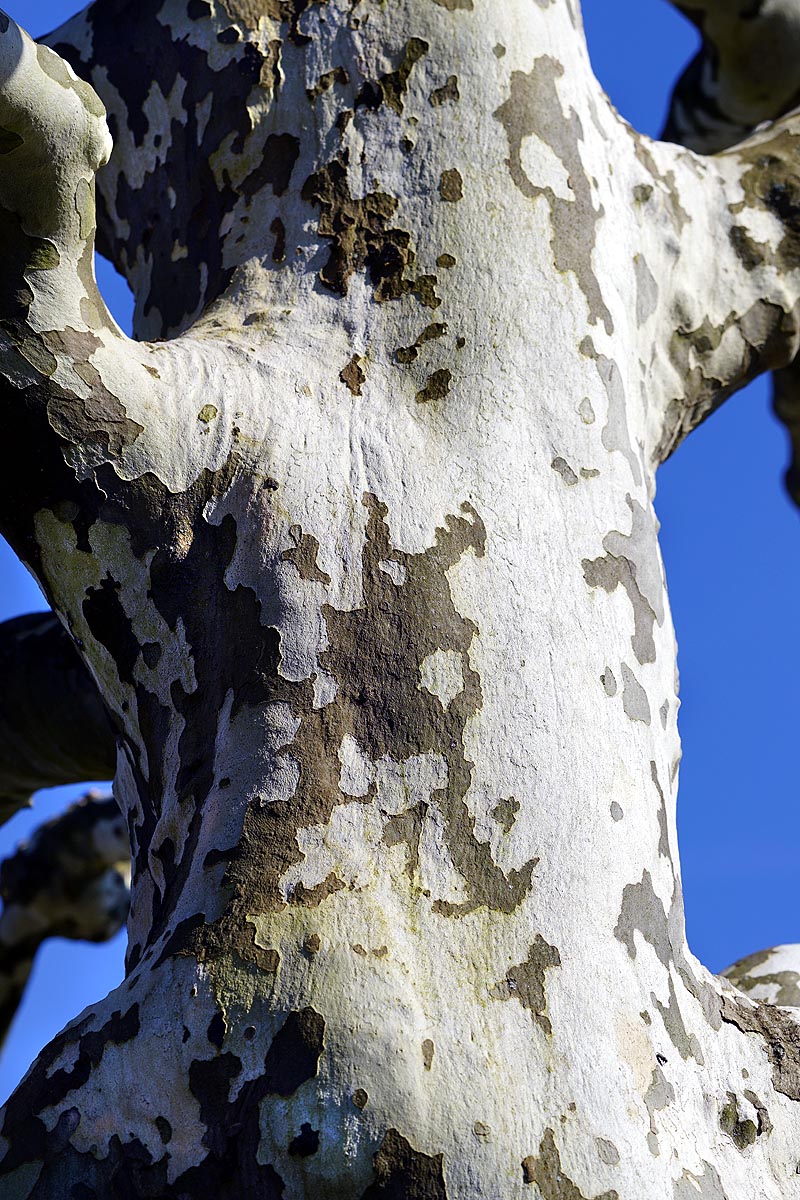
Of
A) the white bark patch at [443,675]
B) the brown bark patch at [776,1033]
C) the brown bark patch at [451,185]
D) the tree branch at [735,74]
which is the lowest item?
the brown bark patch at [776,1033]

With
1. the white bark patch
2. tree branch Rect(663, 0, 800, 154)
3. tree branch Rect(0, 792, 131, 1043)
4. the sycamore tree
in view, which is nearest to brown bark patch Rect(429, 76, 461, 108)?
the sycamore tree

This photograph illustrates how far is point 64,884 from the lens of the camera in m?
3.39

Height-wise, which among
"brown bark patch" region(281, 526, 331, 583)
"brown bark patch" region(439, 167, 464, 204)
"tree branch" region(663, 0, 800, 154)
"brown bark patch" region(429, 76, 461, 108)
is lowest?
"brown bark patch" region(281, 526, 331, 583)

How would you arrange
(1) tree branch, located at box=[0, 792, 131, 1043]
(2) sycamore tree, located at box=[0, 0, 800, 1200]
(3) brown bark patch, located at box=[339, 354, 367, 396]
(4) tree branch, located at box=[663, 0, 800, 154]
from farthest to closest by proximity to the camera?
(1) tree branch, located at box=[0, 792, 131, 1043], (4) tree branch, located at box=[663, 0, 800, 154], (3) brown bark patch, located at box=[339, 354, 367, 396], (2) sycamore tree, located at box=[0, 0, 800, 1200]

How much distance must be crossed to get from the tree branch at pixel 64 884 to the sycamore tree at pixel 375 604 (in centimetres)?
178

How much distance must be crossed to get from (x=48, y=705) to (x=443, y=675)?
1467 millimetres

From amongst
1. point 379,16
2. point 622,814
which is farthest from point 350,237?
point 622,814

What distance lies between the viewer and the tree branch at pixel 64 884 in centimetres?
331

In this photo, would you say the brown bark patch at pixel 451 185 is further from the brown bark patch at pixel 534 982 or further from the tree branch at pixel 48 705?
the tree branch at pixel 48 705

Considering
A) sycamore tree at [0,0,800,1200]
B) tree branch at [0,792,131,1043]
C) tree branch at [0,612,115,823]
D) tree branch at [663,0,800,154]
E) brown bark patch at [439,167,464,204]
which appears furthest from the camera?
tree branch at [0,792,131,1043]

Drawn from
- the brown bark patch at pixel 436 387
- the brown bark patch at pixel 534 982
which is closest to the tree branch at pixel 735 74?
the brown bark patch at pixel 436 387

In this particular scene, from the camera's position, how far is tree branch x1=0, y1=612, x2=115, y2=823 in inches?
101

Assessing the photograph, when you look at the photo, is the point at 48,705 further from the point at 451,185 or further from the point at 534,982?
the point at 534,982

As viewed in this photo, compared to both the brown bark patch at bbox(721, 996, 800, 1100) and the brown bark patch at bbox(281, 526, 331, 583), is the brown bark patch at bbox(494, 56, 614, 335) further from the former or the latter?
the brown bark patch at bbox(721, 996, 800, 1100)
